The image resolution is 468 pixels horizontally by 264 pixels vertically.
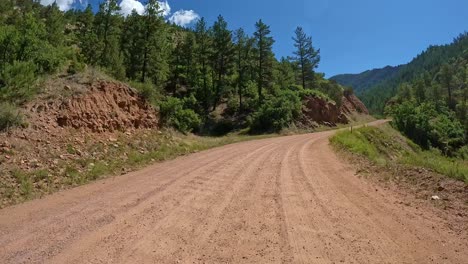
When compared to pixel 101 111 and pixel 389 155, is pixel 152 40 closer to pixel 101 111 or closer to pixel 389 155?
pixel 101 111

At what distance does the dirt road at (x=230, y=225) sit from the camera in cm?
537

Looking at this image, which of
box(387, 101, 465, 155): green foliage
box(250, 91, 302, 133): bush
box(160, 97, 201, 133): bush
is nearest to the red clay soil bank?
box(160, 97, 201, 133): bush

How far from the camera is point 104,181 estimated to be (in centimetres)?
1198

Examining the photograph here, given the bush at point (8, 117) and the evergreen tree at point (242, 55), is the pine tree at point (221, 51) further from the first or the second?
the bush at point (8, 117)

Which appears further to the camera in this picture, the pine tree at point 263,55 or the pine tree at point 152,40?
the pine tree at point 263,55

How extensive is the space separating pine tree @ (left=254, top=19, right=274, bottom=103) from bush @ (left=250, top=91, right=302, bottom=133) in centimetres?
819

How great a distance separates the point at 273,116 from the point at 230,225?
35.4 m

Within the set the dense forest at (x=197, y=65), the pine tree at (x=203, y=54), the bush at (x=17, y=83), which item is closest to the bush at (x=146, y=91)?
the dense forest at (x=197, y=65)

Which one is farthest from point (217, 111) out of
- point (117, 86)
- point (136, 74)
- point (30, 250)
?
point (30, 250)

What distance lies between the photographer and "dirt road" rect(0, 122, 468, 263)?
17.6ft

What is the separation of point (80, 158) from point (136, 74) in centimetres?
2691

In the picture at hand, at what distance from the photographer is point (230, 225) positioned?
6672mm

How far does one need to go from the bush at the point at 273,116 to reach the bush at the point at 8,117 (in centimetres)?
2958

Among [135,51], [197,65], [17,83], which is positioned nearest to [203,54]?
[197,65]
